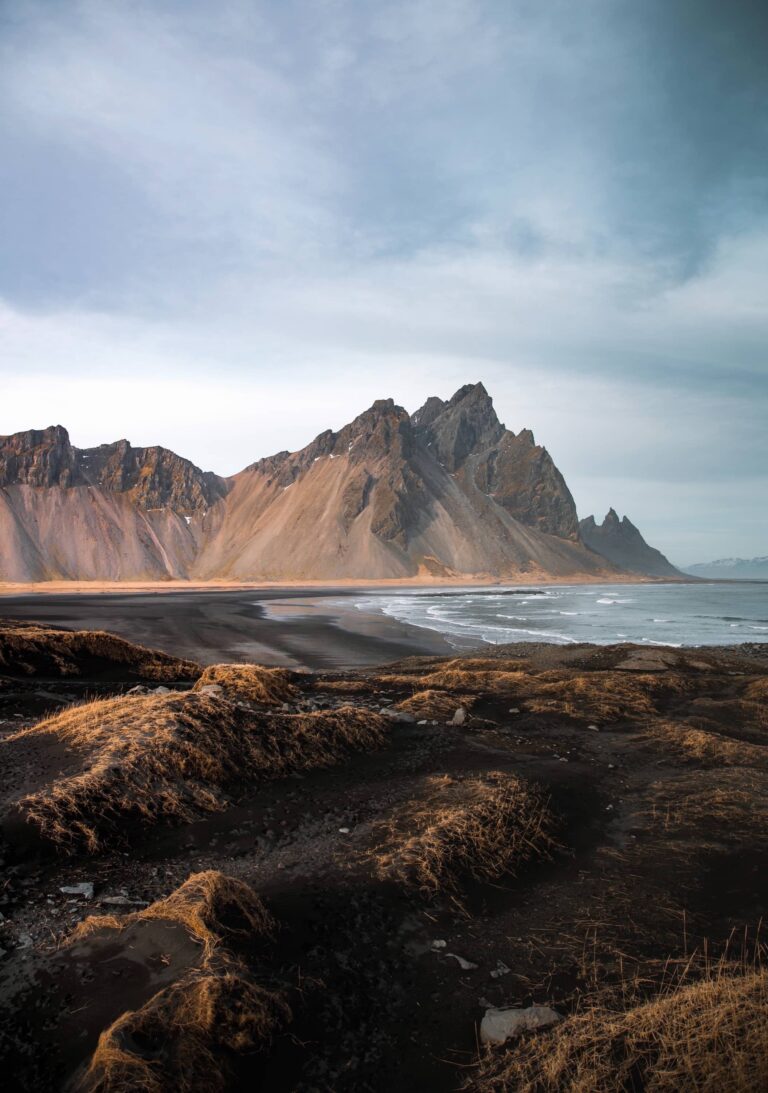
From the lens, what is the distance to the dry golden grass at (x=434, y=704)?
1440 centimetres

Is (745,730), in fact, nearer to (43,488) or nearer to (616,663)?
(616,663)

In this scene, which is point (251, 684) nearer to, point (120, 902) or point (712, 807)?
point (120, 902)

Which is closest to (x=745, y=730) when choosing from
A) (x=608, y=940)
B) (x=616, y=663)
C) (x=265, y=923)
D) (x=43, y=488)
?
(x=616, y=663)

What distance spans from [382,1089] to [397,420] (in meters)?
199

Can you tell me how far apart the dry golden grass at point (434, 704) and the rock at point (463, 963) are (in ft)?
27.2

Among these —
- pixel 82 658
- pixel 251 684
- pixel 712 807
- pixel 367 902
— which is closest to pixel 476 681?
pixel 251 684

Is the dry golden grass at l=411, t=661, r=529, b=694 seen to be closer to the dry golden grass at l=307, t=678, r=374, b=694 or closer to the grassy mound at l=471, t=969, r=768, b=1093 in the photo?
the dry golden grass at l=307, t=678, r=374, b=694

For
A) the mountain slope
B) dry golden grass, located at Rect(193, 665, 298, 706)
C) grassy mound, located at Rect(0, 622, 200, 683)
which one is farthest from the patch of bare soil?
the mountain slope

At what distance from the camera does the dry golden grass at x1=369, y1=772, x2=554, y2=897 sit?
23.3 feet

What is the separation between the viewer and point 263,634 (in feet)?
128

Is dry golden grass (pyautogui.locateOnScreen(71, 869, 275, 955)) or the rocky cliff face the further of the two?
the rocky cliff face

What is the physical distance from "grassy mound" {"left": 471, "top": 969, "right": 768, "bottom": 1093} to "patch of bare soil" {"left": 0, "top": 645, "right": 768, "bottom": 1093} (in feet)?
0.07

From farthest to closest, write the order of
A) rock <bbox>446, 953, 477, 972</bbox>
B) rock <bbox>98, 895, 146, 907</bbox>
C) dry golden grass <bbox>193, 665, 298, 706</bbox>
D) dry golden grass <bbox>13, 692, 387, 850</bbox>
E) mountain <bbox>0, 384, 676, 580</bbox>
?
mountain <bbox>0, 384, 676, 580</bbox> < dry golden grass <bbox>193, 665, 298, 706</bbox> < dry golden grass <bbox>13, 692, 387, 850</bbox> < rock <bbox>98, 895, 146, 907</bbox> < rock <bbox>446, 953, 477, 972</bbox>

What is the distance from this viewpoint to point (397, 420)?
647ft
